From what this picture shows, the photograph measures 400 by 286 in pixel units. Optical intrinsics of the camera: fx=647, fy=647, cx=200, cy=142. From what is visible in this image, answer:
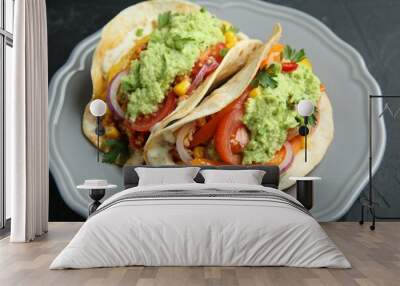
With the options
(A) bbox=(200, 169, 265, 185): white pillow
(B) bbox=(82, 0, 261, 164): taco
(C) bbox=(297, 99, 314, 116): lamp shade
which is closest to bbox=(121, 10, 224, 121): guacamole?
(B) bbox=(82, 0, 261, 164): taco

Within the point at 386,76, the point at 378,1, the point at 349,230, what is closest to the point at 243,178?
the point at 349,230

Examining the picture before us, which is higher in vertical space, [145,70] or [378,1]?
[378,1]

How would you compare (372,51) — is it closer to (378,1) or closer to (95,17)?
(378,1)

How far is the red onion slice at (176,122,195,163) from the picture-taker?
7723 mm

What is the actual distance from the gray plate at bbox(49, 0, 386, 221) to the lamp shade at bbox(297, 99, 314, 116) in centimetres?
55

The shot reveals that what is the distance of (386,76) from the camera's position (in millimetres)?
7980

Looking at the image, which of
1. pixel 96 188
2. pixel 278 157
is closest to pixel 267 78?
pixel 278 157

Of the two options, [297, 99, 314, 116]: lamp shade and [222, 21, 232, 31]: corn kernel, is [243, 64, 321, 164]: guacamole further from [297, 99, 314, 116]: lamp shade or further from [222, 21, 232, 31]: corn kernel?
[222, 21, 232, 31]: corn kernel

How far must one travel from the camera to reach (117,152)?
26.1 feet

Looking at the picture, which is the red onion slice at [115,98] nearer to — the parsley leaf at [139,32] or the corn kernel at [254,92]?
the parsley leaf at [139,32]

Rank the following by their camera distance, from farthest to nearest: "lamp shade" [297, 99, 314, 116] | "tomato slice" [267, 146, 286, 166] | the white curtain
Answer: "tomato slice" [267, 146, 286, 166] < "lamp shade" [297, 99, 314, 116] < the white curtain

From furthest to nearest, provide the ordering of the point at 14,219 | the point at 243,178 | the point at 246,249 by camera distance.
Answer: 1. the point at 243,178
2. the point at 14,219
3. the point at 246,249

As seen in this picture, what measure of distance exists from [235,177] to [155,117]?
133 centimetres

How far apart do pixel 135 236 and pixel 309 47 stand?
13.3ft
